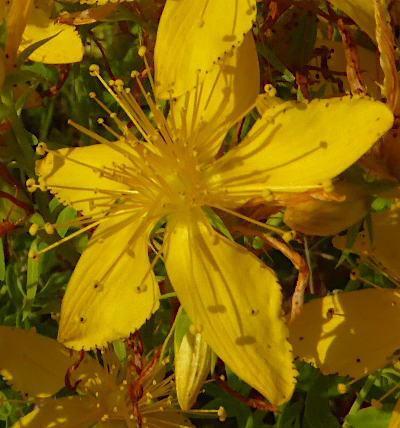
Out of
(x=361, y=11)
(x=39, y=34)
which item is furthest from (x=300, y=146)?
(x=39, y=34)

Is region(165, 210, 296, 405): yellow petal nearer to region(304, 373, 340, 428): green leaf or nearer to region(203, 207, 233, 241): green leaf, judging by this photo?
region(203, 207, 233, 241): green leaf

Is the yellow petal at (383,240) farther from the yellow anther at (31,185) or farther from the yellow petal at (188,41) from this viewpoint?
the yellow anther at (31,185)

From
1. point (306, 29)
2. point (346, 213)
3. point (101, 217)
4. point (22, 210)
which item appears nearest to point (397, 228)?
point (346, 213)

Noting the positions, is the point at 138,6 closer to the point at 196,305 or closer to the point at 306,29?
the point at 306,29

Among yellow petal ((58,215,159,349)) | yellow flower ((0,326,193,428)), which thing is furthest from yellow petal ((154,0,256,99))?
yellow flower ((0,326,193,428))

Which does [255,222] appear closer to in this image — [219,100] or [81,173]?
[219,100]

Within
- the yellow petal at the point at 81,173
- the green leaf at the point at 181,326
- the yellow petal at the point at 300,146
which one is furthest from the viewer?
the yellow petal at the point at 81,173

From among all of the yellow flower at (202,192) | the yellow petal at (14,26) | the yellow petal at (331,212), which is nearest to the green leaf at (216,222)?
the yellow flower at (202,192)
